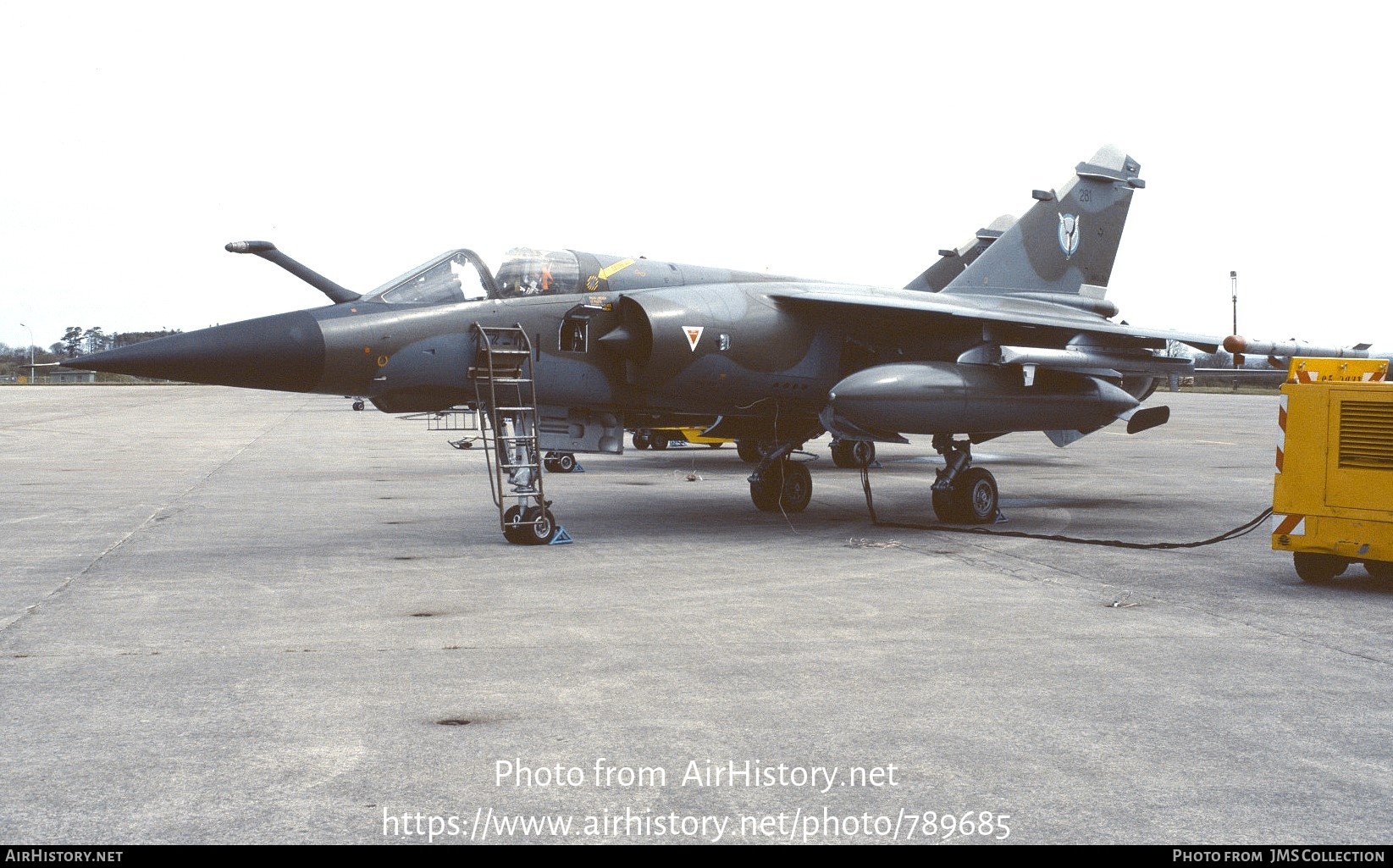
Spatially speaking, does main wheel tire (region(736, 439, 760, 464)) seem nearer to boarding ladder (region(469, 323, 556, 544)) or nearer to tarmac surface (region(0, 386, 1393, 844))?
tarmac surface (region(0, 386, 1393, 844))

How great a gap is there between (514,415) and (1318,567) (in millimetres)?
7206

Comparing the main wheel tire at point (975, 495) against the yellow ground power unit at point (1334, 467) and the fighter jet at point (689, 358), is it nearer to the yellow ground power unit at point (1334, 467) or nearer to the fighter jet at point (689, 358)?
the fighter jet at point (689, 358)

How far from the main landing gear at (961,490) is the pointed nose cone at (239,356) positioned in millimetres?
6964

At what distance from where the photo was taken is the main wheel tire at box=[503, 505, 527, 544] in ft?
37.8

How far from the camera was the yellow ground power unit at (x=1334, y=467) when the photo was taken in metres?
8.83

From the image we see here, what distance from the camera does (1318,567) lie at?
370 inches

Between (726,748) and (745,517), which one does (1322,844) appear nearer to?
(726,748)

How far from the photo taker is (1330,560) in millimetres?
9344

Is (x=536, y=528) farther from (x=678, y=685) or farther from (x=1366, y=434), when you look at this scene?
(x=1366, y=434)

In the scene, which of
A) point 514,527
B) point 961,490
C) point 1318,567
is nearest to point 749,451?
point 961,490

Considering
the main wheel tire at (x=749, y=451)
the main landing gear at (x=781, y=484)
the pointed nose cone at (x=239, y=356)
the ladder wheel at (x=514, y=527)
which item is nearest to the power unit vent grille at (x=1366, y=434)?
the main landing gear at (x=781, y=484)

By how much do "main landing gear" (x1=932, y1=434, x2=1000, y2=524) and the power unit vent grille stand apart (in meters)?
4.88

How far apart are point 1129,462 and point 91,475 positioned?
19.7 m

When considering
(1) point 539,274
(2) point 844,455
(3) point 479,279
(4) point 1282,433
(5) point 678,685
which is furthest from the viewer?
(2) point 844,455
